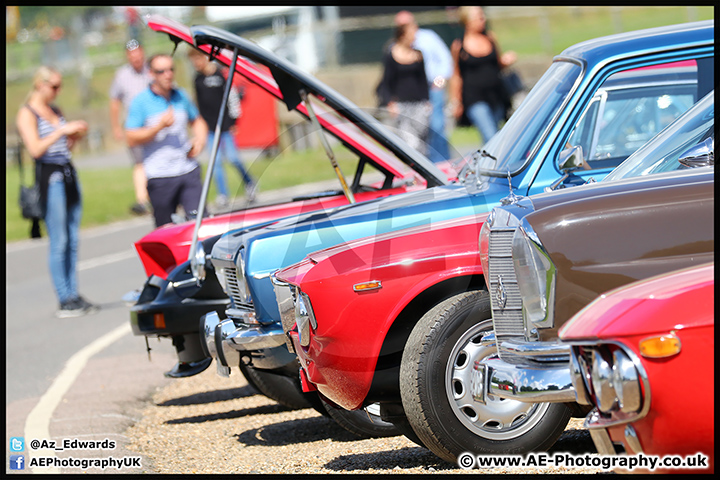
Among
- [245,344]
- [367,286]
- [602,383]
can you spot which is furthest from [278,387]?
[602,383]

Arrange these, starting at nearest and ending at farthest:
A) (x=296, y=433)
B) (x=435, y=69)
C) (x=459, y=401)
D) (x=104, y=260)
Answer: (x=459, y=401) → (x=296, y=433) → (x=104, y=260) → (x=435, y=69)

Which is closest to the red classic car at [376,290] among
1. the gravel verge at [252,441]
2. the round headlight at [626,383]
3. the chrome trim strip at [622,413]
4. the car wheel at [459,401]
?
the car wheel at [459,401]

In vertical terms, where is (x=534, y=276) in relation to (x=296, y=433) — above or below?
above

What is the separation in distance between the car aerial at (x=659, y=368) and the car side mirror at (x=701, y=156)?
909 mm

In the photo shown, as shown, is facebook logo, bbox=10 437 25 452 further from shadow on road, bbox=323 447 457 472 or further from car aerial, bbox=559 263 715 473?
car aerial, bbox=559 263 715 473

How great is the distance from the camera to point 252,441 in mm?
5461

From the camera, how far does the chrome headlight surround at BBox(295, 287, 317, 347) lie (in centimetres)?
425

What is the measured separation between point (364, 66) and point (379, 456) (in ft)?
77.0

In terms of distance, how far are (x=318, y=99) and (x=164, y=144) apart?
2.86 m

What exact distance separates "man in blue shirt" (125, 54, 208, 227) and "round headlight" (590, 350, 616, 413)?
6.15 m

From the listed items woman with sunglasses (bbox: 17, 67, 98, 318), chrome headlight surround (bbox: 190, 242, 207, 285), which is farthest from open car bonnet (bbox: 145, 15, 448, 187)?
woman with sunglasses (bbox: 17, 67, 98, 318)

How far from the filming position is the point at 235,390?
6.91 m

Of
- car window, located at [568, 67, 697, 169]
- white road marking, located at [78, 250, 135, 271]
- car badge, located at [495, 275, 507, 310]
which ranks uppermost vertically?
car window, located at [568, 67, 697, 169]

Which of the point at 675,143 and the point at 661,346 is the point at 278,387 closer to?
the point at 675,143
